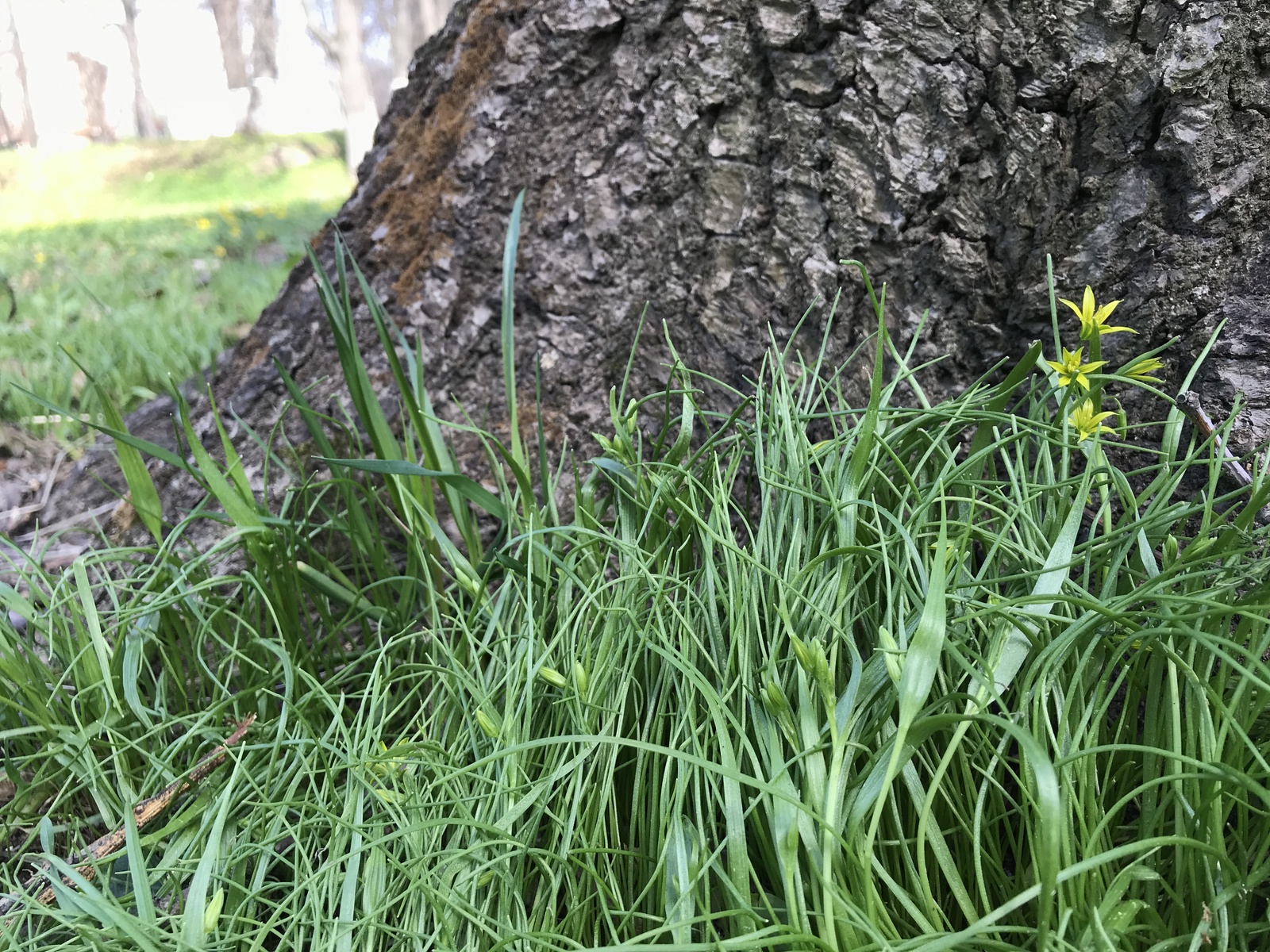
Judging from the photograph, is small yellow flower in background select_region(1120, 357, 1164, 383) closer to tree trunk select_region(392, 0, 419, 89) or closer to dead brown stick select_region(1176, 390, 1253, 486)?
dead brown stick select_region(1176, 390, 1253, 486)

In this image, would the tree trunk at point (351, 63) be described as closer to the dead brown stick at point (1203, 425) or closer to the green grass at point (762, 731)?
the green grass at point (762, 731)

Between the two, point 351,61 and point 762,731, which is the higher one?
point 351,61

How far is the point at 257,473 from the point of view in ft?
5.15

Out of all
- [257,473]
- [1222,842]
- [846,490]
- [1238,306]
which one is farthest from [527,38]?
[1222,842]

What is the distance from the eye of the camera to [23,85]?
23422 mm

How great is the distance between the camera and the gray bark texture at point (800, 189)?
1094 mm

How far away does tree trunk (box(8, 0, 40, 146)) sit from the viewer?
76.2ft

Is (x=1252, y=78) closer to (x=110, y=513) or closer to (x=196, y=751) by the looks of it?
(x=196, y=751)

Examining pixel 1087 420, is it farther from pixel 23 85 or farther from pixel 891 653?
pixel 23 85

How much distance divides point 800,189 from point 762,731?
35.6 inches

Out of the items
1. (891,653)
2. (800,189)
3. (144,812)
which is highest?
(800,189)

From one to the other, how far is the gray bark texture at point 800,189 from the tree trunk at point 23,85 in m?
29.0

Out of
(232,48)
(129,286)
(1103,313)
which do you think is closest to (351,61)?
(129,286)

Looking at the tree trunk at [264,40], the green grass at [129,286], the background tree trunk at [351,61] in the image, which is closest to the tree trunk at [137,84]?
the tree trunk at [264,40]
